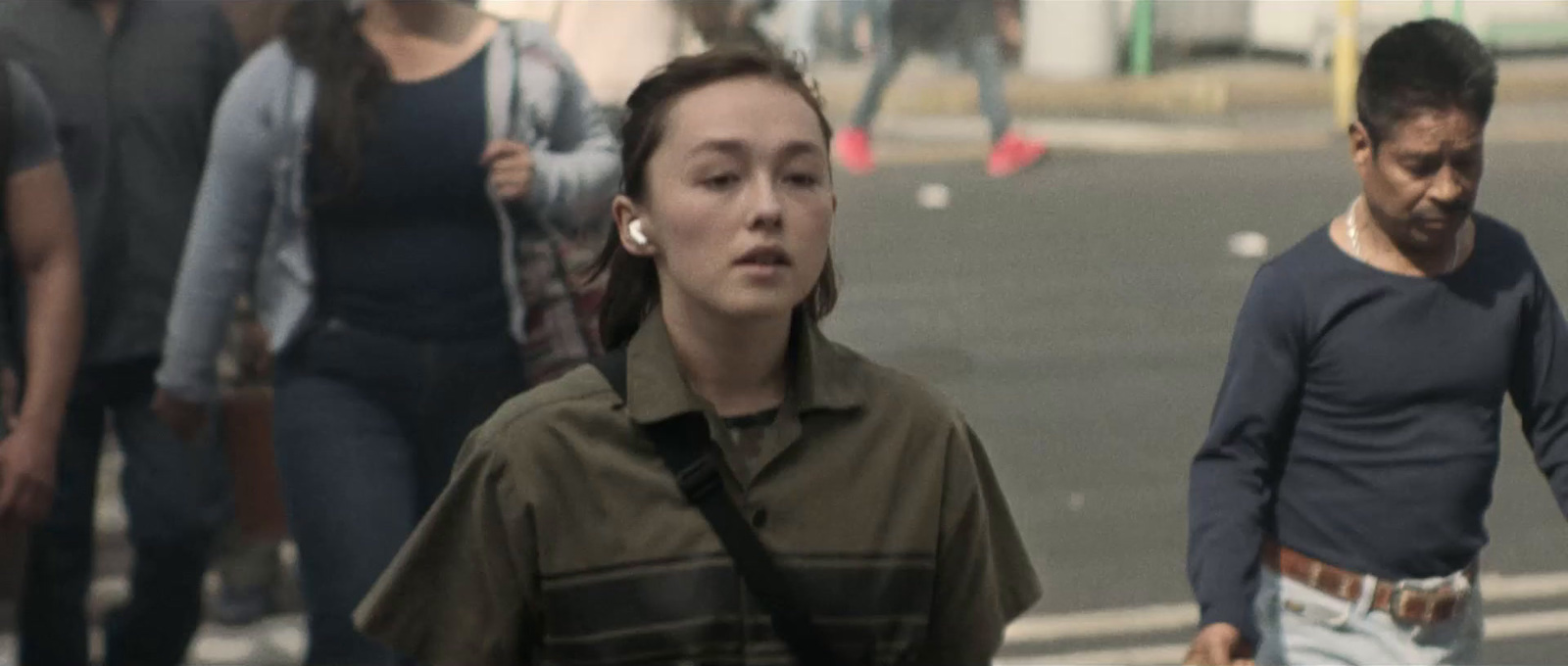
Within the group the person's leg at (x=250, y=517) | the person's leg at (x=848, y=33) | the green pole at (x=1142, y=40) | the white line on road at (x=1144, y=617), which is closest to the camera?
the person's leg at (x=250, y=517)

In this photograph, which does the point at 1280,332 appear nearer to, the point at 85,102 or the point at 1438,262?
the point at 1438,262

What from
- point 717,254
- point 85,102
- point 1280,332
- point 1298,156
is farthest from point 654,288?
point 1298,156

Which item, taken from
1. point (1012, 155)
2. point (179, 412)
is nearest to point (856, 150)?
point (1012, 155)

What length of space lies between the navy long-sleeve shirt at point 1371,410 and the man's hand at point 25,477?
1904 mm

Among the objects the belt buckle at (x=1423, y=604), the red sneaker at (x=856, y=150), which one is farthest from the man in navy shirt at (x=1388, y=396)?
the red sneaker at (x=856, y=150)

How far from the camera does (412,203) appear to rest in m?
4.15

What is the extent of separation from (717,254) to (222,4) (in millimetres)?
2871

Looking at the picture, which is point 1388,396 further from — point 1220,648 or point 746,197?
point 746,197

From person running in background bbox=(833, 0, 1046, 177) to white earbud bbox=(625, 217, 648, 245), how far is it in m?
6.75

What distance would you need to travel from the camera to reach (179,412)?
14.6 ft

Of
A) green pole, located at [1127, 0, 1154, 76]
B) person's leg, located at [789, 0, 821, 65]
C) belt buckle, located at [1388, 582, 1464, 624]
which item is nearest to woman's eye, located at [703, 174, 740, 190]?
belt buckle, located at [1388, 582, 1464, 624]

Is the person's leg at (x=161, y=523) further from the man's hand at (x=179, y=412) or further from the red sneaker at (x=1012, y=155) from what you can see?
the red sneaker at (x=1012, y=155)

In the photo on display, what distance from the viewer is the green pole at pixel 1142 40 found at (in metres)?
13.2

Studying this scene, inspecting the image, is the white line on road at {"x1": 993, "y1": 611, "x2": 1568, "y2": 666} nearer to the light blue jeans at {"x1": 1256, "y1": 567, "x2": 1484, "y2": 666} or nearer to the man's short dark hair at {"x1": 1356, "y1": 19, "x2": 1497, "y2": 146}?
the light blue jeans at {"x1": 1256, "y1": 567, "x2": 1484, "y2": 666}
